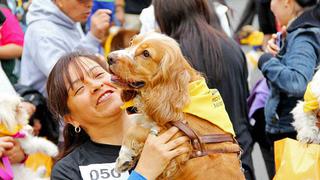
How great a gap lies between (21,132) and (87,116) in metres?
1.01

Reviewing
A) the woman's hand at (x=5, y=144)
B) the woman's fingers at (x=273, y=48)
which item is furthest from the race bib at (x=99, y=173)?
the woman's fingers at (x=273, y=48)

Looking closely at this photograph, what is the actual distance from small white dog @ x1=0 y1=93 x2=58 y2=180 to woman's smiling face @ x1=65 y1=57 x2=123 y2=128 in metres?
0.77

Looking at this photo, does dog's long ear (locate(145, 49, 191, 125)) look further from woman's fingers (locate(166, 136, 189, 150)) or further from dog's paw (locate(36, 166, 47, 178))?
dog's paw (locate(36, 166, 47, 178))

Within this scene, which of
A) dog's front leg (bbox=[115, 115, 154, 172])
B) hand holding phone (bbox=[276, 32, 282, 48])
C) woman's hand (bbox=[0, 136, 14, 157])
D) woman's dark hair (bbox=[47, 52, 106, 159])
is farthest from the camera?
hand holding phone (bbox=[276, 32, 282, 48])

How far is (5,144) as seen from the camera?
4.03 meters

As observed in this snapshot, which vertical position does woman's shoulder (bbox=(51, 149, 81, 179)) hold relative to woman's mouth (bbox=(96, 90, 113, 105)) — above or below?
below

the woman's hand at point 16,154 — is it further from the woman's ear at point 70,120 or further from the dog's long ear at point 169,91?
the dog's long ear at point 169,91

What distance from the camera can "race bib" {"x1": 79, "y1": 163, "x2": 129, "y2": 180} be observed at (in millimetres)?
3262

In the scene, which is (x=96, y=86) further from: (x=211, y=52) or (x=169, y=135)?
(x=211, y=52)

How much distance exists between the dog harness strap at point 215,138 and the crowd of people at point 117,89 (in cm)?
9

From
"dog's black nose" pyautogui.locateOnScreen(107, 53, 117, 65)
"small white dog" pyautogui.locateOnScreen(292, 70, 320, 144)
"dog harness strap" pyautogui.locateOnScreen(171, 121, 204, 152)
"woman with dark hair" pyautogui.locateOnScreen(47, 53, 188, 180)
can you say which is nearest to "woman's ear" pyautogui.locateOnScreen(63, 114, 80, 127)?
"woman with dark hair" pyautogui.locateOnScreen(47, 53, 188, 180)

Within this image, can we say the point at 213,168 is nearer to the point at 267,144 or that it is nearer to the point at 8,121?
the point at 8,121

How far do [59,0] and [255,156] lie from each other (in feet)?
9.44

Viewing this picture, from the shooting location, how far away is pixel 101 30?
533 centimetres
